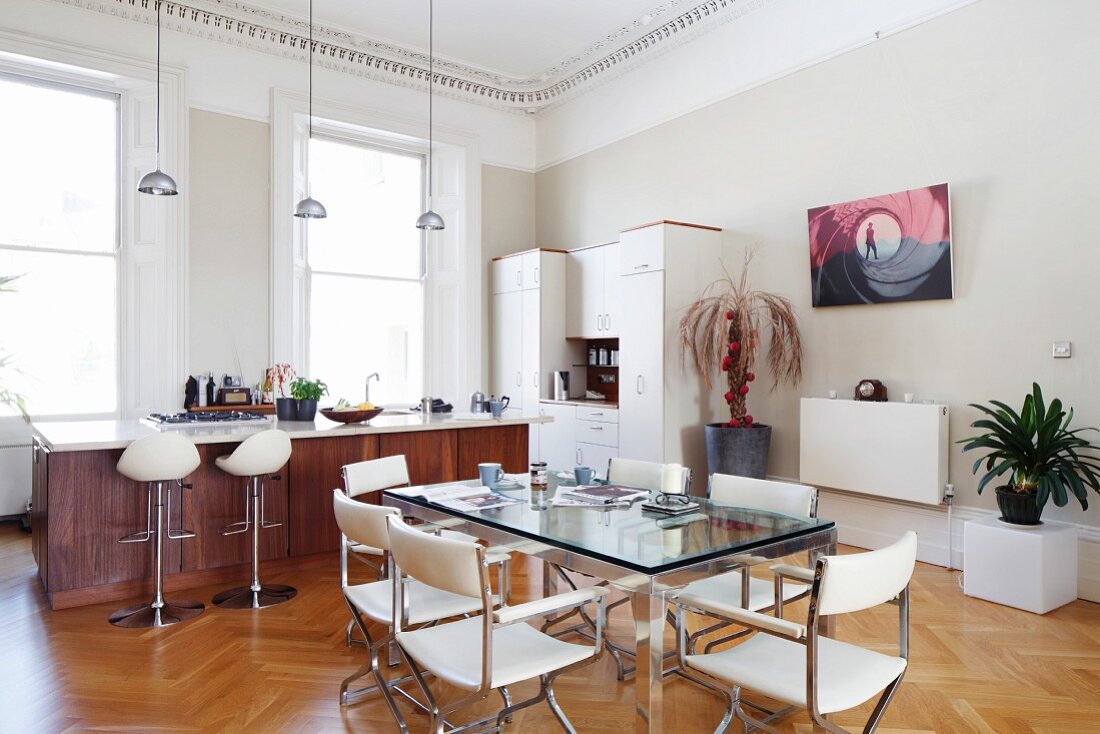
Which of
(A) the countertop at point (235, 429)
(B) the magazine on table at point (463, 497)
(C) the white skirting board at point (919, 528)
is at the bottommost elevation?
(C) the white skirting board at point (919, 528)

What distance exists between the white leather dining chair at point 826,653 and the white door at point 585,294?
478 cm

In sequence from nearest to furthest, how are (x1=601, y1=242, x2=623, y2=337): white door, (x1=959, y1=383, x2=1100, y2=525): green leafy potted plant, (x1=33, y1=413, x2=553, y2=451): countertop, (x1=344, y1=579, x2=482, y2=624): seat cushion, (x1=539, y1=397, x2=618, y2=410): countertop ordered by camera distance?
(x1=344, y1=579, x2=482, y2=624): seat cushion, (x1=33, y1=413, x2=553, y2=451): countertop, (x1=959, y1=383, x2=1100, y2=525): green leafy potted plant, (x1=539, y1=397, x2=618, y2=410): countertop, (x1=601, y1=242, x2=623, y2=337): white door

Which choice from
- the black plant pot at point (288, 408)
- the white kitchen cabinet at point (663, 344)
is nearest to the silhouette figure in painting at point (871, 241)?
the white kitchen cabinet at point (663, 344)

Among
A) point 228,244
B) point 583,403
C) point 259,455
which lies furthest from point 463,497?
point 228,244

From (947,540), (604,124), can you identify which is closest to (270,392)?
(604,124)

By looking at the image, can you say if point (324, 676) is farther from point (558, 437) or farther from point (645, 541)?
point (558, 437)

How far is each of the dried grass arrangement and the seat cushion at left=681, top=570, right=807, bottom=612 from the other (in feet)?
8.82

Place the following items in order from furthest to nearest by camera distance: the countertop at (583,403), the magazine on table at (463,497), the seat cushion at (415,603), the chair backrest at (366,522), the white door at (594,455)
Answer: the countertop at (583,403)
the white door at (594,455)
the magazine on table at (463,497)
the seat cushion at (415,603)
the chair backrest at (366,522)

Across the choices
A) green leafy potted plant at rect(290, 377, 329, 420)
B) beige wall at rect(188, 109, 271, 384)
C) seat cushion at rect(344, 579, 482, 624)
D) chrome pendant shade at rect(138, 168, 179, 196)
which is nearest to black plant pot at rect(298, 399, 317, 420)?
green leafy potted plant at rect(290, 377, 329, 420)

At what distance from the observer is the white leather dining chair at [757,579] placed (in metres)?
2.59

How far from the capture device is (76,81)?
585 cm

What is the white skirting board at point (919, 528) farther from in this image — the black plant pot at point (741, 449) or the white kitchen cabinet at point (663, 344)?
the white kitchen cabinet at point (663, 344)

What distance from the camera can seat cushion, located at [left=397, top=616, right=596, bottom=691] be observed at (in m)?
1.99

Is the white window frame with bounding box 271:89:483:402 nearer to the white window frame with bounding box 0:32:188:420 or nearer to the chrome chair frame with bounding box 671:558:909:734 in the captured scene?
the white window frame with bounding box 0:32:188:420
